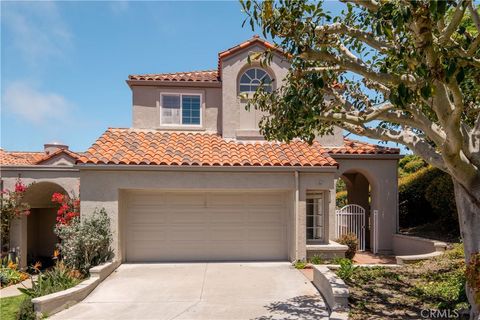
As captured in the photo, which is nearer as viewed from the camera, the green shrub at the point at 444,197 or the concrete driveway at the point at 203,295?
the concrete driveway at the point at 203,295

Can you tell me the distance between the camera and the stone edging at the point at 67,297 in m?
7.91

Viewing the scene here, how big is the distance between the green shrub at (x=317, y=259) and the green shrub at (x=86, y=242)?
22.6 feet

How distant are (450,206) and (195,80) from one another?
465 inches

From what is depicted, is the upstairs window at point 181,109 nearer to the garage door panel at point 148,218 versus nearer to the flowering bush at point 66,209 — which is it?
the garage door panel at point 148,218

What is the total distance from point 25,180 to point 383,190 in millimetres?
15708

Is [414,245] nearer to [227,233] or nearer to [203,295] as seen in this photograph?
[227,233]

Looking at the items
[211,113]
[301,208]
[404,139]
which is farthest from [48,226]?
[404,139]

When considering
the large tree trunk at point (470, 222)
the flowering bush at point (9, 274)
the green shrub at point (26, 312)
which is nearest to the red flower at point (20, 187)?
the flowering bush at point (9, 274)

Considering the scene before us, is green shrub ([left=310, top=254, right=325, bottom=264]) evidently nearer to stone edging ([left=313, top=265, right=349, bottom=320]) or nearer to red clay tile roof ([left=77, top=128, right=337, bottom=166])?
stone edging ([left=313, top=265, right=349, bottom=320])

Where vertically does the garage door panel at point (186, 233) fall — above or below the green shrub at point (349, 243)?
above

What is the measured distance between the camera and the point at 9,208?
14141 mm

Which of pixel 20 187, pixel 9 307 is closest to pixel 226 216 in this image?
pixel 9 307

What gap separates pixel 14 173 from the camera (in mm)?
14969

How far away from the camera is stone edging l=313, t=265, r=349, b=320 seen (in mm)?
7167
